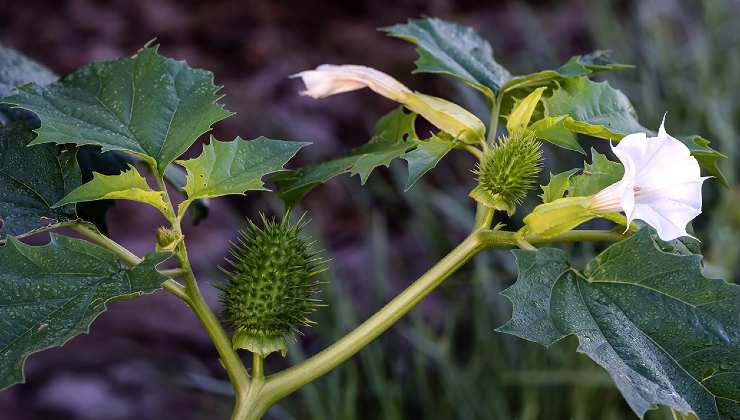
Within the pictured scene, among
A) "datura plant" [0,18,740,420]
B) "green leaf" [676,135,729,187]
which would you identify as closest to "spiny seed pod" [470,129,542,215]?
"datura plant" [0,18,740,420]

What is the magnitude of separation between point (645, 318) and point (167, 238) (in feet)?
0.92

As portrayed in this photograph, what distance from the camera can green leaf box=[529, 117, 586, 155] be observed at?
539 mm

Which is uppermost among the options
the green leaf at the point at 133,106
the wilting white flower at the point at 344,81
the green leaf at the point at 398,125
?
the green leaf at the point at 133,106

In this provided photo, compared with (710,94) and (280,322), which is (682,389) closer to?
(280,322)

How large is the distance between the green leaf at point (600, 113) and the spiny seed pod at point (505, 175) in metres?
0.03

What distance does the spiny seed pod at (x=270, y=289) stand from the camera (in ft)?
1.68

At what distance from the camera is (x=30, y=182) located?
0.55 meters

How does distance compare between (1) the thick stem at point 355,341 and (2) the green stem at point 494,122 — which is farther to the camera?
(2) the green stem at point 494,122

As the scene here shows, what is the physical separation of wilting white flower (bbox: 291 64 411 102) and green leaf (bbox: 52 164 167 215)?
15 cm

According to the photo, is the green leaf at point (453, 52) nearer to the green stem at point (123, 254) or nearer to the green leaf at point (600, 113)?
the green leaf at point (600, 113)

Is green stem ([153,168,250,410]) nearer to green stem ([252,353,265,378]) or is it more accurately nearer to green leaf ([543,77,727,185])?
green stem ([252,353,265,378])

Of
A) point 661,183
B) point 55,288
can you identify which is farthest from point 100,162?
point 661,183

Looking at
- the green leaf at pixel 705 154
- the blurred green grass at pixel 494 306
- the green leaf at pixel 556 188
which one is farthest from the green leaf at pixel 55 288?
the blurred green grass at pixel 494 306

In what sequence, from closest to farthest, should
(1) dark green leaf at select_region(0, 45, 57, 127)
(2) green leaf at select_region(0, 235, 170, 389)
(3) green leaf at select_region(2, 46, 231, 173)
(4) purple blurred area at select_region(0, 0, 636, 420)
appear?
(2) green leaf at select_region(0, 235, 170, 389)
(3) green leaf at select_region(2, 46, 231, 173)
(1) dark green leaf at select_region(0, 45, 57, 127)
(4) purple blurred area at select_region(0, 0, 636, 420)
